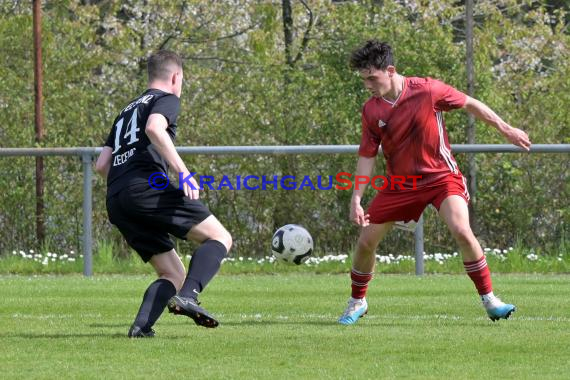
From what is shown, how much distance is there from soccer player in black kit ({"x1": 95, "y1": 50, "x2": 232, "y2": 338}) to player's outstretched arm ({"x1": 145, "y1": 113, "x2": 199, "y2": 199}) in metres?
0.04

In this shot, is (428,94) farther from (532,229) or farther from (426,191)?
(532,229)

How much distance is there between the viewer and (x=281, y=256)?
11.6 metres

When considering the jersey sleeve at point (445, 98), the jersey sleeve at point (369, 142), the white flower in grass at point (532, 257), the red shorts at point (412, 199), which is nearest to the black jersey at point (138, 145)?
the jersey sleeve at point (369, 142)

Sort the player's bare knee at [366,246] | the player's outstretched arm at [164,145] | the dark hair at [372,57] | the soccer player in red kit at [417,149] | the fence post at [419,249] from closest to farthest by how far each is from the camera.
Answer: the player's outstretched arm at [164,145]
the dark hair at [372,57]
the soccer player in red kit at [417,149]
the player's bare knee at [366,246]
the fence post at [419,249]

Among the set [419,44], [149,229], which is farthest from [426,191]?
[419,44]

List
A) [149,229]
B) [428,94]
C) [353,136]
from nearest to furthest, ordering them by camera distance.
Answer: [149,229]
[428,94]
[353,136]

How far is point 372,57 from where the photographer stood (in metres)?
8.53

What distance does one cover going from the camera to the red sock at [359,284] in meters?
9.20

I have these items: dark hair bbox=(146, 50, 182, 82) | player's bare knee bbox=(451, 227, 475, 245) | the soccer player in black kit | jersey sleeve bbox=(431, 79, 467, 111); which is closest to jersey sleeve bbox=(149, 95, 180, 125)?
the soccer player in black kit

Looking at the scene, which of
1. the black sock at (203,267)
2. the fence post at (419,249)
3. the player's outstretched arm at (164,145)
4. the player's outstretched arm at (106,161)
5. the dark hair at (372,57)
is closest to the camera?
the player's outstretched arm at (164,145)

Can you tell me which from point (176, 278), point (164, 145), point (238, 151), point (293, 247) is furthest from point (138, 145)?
point (238, 151)

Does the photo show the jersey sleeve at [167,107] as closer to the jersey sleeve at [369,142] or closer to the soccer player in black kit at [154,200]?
the soccer player in black kit at [154,200]

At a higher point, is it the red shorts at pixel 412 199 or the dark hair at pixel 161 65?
the dark hair at pixel 161 65

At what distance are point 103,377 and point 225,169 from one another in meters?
8.82
